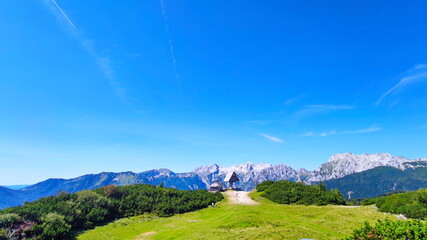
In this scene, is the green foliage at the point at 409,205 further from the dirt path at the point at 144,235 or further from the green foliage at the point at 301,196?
the dirt path at the point at 144,235

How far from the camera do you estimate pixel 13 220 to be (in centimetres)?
3061

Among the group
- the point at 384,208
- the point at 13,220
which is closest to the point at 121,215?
the point at 13,220

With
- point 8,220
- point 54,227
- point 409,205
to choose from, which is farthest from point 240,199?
point 8,220

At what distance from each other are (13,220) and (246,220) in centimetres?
3383

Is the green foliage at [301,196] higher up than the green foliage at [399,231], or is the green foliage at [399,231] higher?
the green foliage at [301,196]

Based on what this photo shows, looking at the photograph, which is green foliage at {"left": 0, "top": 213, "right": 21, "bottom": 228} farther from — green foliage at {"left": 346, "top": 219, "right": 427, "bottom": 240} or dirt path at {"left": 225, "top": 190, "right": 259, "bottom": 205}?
green foliage at {"left": 346, "top": 219, "right": 427, "bottom": 240}

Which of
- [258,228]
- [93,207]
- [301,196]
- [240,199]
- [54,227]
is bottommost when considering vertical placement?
[54,227]

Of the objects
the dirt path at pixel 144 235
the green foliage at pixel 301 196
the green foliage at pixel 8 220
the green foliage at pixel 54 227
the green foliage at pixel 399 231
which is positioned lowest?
the dirt path at pixel 144 235

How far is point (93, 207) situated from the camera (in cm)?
4378

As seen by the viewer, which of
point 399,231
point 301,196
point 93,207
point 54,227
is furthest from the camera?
point 301,196

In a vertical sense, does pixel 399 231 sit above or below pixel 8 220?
above

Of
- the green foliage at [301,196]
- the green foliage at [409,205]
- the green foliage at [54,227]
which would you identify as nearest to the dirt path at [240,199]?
the green foliage at [301,196]

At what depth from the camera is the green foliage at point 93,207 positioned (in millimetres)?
31984

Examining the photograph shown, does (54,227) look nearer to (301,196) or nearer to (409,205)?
(301,196)
